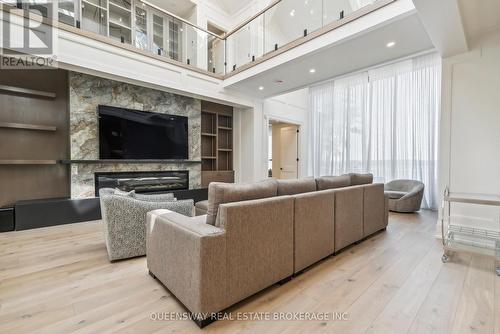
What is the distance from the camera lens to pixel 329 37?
3.34 metres

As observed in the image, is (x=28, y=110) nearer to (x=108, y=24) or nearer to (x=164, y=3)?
(x=108, y=24)

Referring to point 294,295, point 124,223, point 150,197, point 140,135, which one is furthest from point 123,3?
point 294,295

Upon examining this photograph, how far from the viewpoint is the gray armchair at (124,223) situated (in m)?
2.31

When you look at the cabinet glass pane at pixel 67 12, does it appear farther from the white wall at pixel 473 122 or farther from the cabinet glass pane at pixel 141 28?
the white wall at pixel 473 122

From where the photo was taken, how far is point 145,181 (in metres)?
4.69

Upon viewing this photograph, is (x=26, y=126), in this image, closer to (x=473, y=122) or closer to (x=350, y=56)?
(x=350, y=56)

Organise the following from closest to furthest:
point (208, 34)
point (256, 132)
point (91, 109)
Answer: point (91, 109)
point (208, 34)
point (256, 132)

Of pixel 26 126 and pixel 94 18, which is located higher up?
pixel 94 18

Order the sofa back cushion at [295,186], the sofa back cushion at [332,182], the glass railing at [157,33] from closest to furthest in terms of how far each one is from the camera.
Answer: the sofa back cushion at [295,186] < the sofa back cushion at [332,182] < the glass railing at [157,33]

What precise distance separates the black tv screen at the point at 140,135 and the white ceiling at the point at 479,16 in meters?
4.77

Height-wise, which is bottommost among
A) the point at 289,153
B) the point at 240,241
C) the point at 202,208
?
the point at 202,208

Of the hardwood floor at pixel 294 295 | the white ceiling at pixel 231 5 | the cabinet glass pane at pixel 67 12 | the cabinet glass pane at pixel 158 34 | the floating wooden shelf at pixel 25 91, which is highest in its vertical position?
the white ceiling at pixel 231 5

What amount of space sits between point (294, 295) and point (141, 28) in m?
5.50

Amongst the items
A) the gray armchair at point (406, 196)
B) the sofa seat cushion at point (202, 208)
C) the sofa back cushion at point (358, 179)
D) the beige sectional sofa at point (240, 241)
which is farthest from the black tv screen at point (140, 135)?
the gray armchair at point (406, 196)
